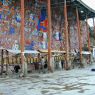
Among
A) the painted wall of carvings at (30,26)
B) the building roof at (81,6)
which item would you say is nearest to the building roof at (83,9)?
the building roof at (81,6)

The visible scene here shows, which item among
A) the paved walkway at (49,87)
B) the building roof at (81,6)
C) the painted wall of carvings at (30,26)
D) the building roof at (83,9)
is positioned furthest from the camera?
the building roof at (83,9)

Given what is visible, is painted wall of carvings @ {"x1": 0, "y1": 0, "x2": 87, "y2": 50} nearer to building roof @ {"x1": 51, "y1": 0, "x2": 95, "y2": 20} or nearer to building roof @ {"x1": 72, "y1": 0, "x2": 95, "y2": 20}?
building roof @ {"x1": 51, "y1": 0, "x2": 95, "y2": 20}

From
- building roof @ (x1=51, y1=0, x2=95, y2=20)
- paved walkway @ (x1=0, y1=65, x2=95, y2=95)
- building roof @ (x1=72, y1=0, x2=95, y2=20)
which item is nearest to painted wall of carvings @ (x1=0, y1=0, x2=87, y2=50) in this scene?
building roof @ (x1=51, y1=0, x2=95, y2=20)

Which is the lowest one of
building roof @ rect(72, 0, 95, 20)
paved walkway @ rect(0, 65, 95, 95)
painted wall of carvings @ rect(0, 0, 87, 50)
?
paved walkway @ rect(0, 65, 95, 95)

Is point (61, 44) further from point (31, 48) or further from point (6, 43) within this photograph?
point (6, 43)

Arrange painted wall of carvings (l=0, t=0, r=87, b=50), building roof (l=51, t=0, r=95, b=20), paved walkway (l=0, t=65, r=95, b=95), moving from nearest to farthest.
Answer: paved walkway (l=0, t=65, r=95, b=95), painted wall of carvings (l=0, t=0, r=87, b=50), building roof (l=51, t=0, r=95, b=20)

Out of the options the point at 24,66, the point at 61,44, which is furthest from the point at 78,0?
the point at 24,66

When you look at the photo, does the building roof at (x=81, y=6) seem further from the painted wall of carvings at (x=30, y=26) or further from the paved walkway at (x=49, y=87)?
the paved walkway at (x=49, y=87)

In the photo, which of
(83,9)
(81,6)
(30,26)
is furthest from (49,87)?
(83,9)

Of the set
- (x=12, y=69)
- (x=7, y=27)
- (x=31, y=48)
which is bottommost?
(x=12, y=69)

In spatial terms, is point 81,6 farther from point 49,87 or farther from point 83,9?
point 49,87

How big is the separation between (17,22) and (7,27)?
5.13ft

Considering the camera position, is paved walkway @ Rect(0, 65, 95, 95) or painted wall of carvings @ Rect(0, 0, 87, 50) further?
painted wall of carvings @ Rect(0, 0, 87, 50)

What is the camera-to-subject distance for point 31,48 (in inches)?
1044
